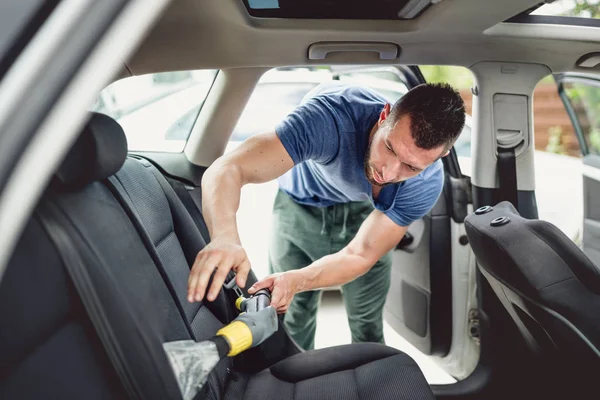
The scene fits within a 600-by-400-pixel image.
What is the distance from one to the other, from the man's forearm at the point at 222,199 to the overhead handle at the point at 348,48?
0.42 meters

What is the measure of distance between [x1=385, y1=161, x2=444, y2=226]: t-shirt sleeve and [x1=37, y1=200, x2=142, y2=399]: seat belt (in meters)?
1.23

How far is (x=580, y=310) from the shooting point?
4.05 feet

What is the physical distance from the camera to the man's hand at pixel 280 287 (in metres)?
1.45

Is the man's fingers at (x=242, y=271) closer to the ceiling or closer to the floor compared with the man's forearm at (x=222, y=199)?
closer to the floor

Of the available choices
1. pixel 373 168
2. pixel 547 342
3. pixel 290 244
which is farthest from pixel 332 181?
pixel 547 342

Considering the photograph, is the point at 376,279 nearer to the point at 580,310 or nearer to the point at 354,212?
the point at 354,212

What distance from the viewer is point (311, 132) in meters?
1.62

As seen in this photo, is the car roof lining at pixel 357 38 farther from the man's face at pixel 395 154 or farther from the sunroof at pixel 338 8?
the man's face at pixel 395 154

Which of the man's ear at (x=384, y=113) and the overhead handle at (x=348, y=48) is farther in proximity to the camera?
the man's ear at (x=384, y=113)

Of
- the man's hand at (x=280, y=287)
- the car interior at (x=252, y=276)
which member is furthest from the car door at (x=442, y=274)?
the man's hand at (x=280, y=287)

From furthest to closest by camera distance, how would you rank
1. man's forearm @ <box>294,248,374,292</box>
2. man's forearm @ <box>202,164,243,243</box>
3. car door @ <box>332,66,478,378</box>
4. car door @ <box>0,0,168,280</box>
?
car door @ <box>332,66,478,378</box> < man's forearm @ <box>294,248,374,292</box> < man's forearm @ <box>202,164,243,243</box> < car door @ <box>0,0,168,280</box>

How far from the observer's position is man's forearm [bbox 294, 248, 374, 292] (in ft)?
5.65

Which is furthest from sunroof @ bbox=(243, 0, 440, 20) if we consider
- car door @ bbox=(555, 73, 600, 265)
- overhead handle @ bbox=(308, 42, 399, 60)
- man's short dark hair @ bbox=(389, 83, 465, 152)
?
car door @ bbox=(555, 73, 600, 265)

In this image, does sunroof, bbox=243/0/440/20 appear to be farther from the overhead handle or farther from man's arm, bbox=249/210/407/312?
man's arm, bbox=249/210/407/312
